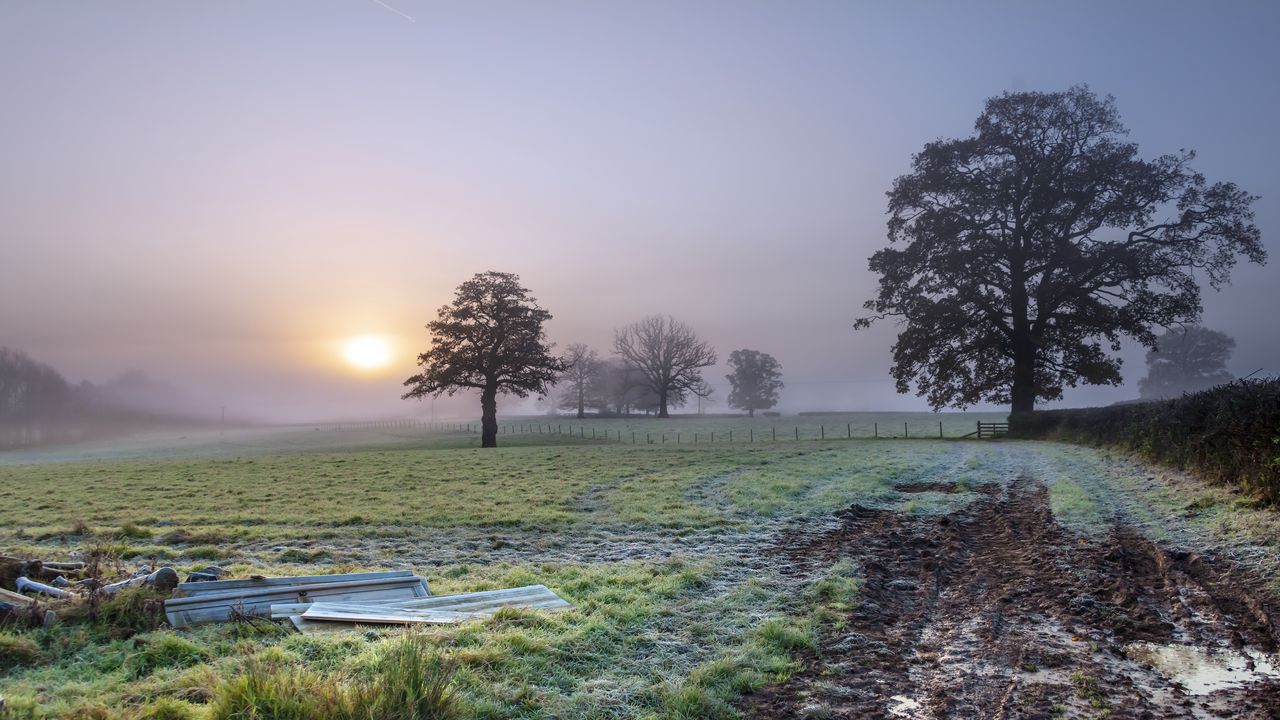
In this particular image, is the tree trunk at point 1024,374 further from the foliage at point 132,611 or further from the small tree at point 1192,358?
the small tree at point 1192,358

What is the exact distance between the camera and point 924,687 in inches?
204

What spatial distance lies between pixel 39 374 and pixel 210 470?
284ft

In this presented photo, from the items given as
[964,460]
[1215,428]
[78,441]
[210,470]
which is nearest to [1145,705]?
[1215,428]

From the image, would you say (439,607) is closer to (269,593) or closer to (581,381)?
(269,593)

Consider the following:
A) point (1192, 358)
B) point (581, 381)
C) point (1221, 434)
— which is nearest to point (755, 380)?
point (581, 381)

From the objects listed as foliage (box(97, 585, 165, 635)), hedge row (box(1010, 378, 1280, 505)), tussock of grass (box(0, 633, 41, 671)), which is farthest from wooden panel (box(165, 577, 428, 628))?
hedge row (box(1010, 378, 1280, 505))

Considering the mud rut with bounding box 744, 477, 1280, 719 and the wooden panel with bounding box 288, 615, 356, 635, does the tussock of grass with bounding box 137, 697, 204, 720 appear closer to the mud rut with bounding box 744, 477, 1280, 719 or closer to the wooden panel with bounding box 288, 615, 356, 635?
the wooden panel with bounding box 288, 615, 356, 635

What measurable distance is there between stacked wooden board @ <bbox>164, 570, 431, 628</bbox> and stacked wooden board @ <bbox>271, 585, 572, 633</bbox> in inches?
8.2

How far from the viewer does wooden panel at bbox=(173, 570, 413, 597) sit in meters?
6.73

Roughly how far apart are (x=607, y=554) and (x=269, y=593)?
5031 millimetres

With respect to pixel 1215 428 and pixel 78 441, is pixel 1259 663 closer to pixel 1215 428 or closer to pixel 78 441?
pixel 1215 428

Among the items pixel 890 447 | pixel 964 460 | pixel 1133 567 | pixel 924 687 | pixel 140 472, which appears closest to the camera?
pixel 924 687

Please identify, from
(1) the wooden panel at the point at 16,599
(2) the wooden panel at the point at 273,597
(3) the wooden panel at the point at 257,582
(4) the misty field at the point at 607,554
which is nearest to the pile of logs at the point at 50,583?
(1) the wooden panel at the point at 16,599

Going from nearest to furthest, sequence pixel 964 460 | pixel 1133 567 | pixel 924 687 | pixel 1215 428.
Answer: pixel 924 687 → pixel 1133 567 → pixel 1215 428 → pixel 964 460
